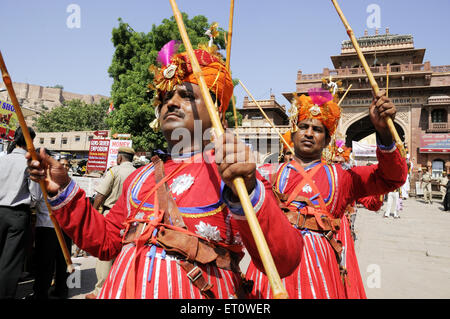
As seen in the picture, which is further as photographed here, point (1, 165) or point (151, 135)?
point (151, 135)

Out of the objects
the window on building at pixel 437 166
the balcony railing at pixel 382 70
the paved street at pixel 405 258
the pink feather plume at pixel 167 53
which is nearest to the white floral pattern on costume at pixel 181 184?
the pink feather plume at pixel 167 53

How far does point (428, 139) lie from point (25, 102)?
96.6 m

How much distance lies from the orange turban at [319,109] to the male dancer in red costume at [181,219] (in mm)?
1733

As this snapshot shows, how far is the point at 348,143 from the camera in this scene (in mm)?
32438

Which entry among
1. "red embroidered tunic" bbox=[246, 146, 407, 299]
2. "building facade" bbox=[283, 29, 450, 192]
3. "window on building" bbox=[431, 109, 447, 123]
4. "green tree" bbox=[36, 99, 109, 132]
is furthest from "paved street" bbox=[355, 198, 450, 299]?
"green tree" bbox=[36, 99, 109, 132]

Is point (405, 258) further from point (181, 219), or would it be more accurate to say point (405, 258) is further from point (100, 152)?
point (100, 152)

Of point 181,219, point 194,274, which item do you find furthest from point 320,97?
point 194,274

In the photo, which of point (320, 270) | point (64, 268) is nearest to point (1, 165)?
point (64, 268)

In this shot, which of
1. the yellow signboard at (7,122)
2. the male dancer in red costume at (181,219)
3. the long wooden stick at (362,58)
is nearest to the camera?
the male dancer in red costume at (181,219)

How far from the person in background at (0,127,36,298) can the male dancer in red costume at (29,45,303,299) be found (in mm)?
2329

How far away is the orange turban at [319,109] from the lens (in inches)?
127

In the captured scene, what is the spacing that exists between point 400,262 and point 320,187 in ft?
17.1

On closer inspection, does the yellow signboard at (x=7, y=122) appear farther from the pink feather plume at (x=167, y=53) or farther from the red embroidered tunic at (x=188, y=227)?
the red embroidered tunic at (x=188, y=227)
